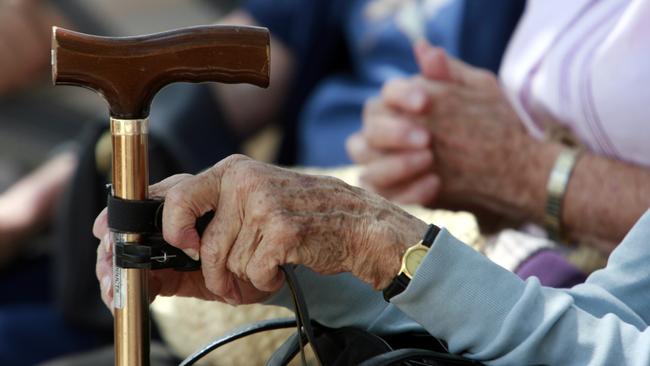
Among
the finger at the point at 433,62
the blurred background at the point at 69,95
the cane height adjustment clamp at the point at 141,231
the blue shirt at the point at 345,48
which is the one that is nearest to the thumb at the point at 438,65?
the finger at the point at 433,62

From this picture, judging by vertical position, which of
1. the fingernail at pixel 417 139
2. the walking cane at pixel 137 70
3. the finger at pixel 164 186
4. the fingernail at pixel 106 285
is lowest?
the fingernail at pixel 417 139

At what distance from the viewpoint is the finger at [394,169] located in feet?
4.71

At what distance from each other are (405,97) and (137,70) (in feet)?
2.40

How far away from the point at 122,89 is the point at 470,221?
533mm

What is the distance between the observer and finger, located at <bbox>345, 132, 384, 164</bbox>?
4.90 feet

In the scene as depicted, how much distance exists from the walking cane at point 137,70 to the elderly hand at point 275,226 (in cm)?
4

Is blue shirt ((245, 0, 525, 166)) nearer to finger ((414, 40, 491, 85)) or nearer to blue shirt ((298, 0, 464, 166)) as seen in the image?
blue shirt ((298, 0, 464, 166))

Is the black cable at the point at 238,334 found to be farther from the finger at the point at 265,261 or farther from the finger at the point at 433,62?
the finger at the point at 433,62

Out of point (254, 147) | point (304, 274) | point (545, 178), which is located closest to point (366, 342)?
point (304, 274)

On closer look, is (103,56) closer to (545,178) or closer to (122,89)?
(122,89)

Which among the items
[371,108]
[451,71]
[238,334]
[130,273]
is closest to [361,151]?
[371,108]

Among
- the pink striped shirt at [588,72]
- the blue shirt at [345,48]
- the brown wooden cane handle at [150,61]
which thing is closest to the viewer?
the brown wooden cane handle at [150,61]

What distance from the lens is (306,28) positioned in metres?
1.84

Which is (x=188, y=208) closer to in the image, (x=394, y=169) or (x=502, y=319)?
(x=502, y=319)
